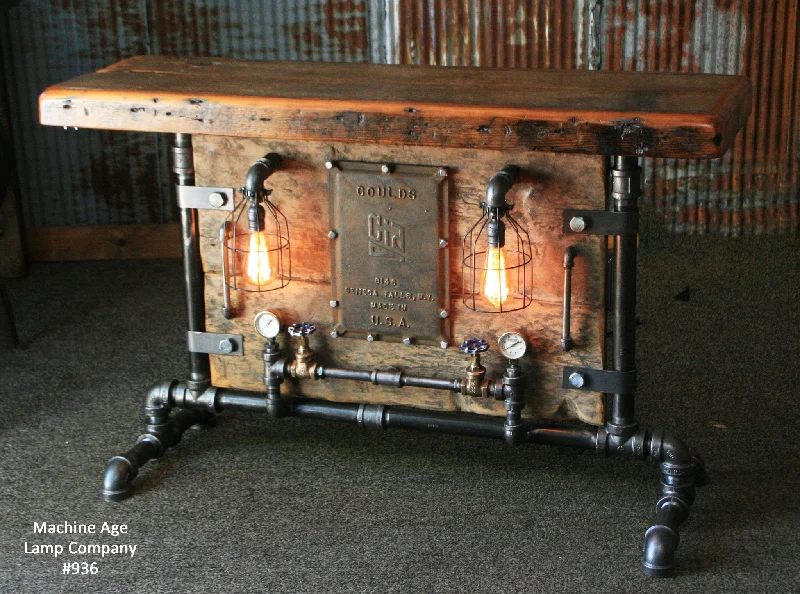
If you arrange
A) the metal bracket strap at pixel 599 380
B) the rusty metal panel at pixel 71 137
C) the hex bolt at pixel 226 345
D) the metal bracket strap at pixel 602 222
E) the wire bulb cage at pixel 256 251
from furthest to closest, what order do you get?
the rusty metal panel at pixel 71 137, the hex bolt at pixel 226 345, the wire bulb cage at pixel 256 251, the metal bracket strap at pixel 599 380, the metal bracket strap at pixel 602 222

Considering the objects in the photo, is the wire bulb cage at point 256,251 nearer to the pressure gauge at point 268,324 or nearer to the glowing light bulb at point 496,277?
the pressure gauge at point 268,324

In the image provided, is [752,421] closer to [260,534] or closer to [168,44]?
[260,534]

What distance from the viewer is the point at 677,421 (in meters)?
3.13

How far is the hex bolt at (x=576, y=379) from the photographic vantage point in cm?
263

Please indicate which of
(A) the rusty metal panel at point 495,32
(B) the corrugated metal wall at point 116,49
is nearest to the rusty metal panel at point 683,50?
(A) the rusty metal panel at point 495,32

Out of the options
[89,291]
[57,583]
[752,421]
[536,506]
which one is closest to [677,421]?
[752,421]

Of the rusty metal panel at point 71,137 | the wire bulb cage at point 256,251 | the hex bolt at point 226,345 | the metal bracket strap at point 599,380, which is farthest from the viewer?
the rusty metal panel at point 71,137

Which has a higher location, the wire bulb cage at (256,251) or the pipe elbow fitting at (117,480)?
the wire bulb cage at (256,251)

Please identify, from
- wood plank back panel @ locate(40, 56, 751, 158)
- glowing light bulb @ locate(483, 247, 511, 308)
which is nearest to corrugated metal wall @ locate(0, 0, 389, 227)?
wood plank back panel @ locate(40, 56, 751, 158)

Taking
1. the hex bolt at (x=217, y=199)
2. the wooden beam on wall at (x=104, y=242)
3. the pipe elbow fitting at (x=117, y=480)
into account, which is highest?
the hex bolt at (x=217, y=199)

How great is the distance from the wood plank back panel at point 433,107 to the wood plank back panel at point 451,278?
14 centimetres

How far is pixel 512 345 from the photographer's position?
8.68ft

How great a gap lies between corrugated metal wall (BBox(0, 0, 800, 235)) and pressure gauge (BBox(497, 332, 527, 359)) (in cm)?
194

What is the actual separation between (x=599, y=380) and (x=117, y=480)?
1.16 m
